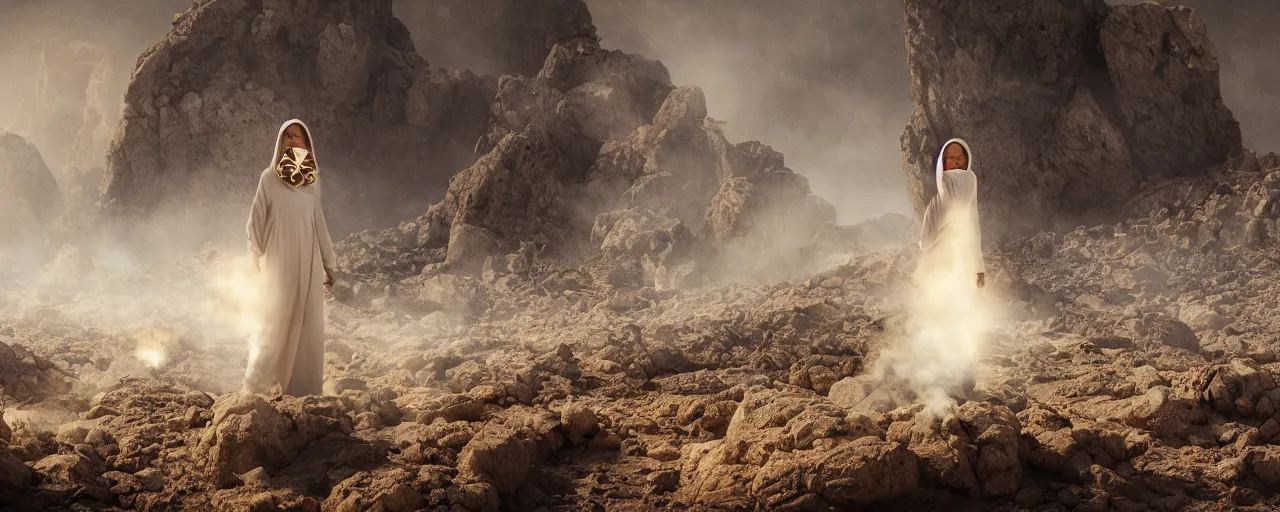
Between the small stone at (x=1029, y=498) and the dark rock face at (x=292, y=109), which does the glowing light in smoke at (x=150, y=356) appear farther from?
the dark rock face at (x=292, y=109)

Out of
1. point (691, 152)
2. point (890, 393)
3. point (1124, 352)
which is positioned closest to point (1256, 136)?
point (691, 152)

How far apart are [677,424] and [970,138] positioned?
45.9ft

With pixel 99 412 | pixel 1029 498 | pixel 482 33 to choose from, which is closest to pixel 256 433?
pixel 99 412

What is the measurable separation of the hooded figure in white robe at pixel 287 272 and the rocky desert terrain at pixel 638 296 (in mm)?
555

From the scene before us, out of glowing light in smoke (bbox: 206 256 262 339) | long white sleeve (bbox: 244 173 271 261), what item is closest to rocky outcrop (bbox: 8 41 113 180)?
glowing light in smoke (bbox: 206 256 262 339)

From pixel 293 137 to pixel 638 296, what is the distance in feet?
32.1

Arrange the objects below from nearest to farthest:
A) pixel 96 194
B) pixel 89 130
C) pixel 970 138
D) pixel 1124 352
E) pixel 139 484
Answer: pixel 139 484
pixel 1124 352
pixel 970 138
pixel 96 194
pixel 89 130

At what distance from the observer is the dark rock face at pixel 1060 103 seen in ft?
54.4

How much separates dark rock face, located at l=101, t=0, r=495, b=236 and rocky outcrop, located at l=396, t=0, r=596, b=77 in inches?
110

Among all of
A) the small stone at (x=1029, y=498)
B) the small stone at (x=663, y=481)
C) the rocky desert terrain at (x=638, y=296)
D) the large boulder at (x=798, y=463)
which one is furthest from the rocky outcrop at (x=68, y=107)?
the small stone at (x=1029, y=498)

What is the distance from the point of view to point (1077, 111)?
1720 centimetres

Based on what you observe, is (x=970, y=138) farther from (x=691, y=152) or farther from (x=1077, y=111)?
(x=691, y=152)

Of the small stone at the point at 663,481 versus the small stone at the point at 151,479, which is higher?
the small stone at the point at 151,479

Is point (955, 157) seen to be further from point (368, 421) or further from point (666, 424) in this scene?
point (368, 421)
